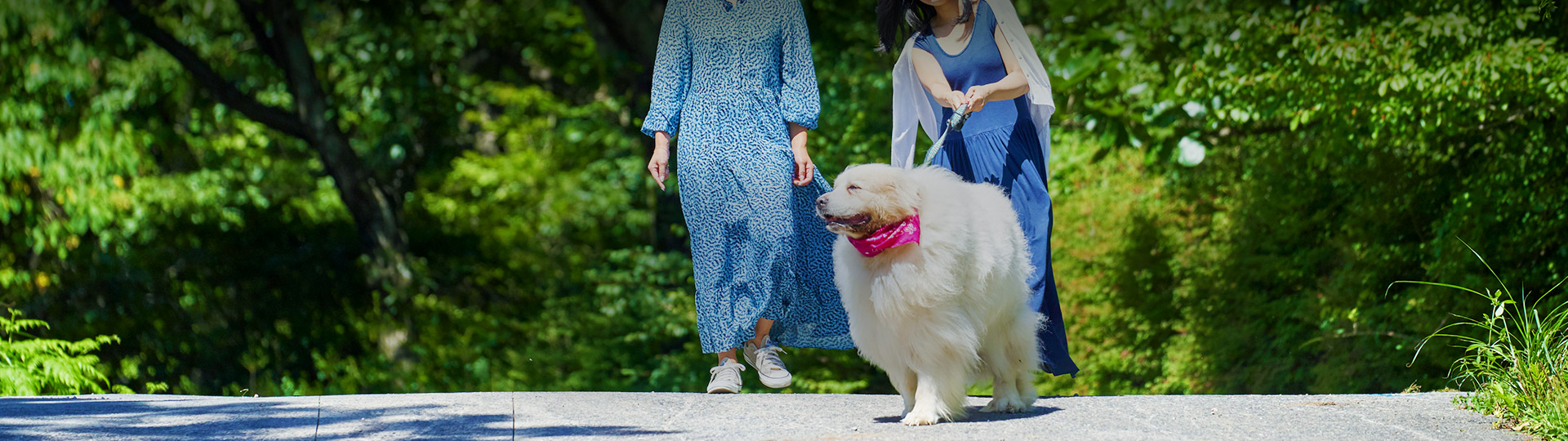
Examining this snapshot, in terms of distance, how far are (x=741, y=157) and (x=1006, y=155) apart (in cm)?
102

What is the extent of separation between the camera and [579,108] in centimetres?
1268

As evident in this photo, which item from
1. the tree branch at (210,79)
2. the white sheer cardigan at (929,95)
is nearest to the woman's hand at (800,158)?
the white sheer cardigan at (929,95)

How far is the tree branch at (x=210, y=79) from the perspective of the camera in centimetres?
1213

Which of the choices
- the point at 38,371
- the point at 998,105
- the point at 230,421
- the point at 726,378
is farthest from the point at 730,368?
the point at 38,371

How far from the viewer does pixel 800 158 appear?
5176 mm

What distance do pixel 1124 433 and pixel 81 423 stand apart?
10.1 ft

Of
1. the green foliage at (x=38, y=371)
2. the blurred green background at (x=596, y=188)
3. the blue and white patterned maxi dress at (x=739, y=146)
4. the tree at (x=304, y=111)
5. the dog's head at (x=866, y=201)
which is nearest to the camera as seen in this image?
the dog's head at (x=866, y=201)

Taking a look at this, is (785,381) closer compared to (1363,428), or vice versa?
(1363,428)

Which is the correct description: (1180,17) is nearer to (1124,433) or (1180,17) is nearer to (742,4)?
(742,4)

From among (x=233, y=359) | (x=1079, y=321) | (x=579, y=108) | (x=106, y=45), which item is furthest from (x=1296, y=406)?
(x=233, y=359)

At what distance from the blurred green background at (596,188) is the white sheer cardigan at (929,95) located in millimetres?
2492

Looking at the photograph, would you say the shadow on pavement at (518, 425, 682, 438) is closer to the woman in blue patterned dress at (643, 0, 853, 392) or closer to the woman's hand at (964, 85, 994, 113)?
the woman in blue patterned dress at (643, 0, 853, 392)

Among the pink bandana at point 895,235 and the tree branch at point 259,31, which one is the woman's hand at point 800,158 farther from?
the tree branch at point 259,31

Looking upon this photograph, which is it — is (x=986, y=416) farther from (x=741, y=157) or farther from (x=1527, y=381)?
(x=1527, y=381)
